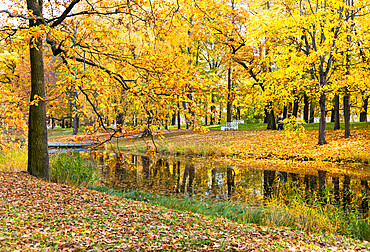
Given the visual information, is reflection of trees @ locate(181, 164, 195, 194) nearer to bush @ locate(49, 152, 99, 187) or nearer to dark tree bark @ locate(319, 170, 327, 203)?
bush @ locate(49, 152, 99, 187)

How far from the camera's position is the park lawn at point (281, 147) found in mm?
14492

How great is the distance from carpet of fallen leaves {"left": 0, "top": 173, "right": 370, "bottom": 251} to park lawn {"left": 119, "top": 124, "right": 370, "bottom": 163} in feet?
21.2

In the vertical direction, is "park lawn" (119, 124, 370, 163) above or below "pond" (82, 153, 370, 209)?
above

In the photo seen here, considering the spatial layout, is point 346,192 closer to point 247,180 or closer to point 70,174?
point 247,180

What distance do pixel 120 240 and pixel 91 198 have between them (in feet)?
9.22

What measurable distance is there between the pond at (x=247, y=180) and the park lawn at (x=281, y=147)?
38.3 inches

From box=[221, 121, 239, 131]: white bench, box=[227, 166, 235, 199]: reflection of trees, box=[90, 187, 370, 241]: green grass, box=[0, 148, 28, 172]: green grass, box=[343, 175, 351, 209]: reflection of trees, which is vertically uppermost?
box=[221, 121, 239, 131]: white bench

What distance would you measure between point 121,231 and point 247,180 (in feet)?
24.3

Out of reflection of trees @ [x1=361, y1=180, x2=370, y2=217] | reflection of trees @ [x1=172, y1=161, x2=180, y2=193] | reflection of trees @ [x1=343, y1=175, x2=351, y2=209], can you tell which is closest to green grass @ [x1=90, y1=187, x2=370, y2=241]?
reflection of trees @ [x1=361, y1=180, x2=370, y2=217]

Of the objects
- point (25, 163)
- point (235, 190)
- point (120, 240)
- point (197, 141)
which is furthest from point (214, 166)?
point (120, 240)

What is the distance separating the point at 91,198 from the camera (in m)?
6.91

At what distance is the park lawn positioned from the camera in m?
14.5

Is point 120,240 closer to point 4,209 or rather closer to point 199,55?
point 4,209

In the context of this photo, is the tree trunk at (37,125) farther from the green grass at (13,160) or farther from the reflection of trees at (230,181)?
the reflection of trees at (230,181)
